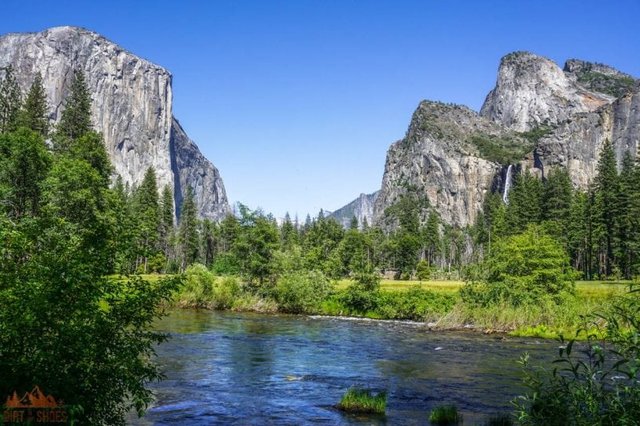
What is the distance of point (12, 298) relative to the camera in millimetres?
8766

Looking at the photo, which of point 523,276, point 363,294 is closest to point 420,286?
point 363,294

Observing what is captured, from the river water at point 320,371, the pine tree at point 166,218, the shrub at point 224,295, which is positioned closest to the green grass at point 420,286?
the shrub at point 224,295

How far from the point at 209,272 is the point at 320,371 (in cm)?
3818

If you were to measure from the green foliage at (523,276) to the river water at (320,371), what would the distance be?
24.5 ft

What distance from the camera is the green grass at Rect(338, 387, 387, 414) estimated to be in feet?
60.0

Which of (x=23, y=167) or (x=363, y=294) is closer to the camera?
(x=23, y=167)

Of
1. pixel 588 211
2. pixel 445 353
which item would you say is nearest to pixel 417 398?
pixel 445 353

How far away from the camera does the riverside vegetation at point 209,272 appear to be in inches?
329

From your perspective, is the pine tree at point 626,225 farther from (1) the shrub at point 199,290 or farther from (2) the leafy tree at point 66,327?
(2) the leafy tree at point 66,327

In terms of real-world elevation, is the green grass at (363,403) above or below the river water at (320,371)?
above

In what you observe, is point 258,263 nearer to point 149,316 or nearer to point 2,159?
point 2,159

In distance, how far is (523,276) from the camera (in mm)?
51406

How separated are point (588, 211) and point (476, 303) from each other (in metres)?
62.4

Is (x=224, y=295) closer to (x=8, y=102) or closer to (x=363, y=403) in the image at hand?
(x=8, y=102)
